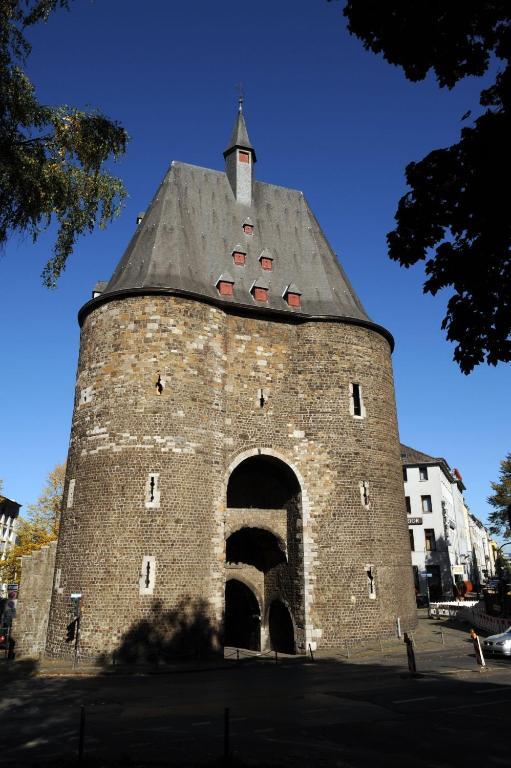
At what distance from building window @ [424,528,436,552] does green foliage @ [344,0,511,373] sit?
140ft

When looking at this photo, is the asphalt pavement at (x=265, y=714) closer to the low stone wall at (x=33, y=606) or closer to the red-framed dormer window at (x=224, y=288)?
the low stone wall at (x=33, y=606)

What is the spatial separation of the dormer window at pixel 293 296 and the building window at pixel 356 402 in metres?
4.14

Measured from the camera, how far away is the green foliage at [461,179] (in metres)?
7.26

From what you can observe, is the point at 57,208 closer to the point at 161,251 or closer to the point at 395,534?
the point at 161,251

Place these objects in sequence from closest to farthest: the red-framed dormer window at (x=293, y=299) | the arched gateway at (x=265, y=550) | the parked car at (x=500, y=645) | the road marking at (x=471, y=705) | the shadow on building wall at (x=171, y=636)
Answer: the road marking at (x=471, y=705) → the shadow on building wall at (x=171, y=636) → the parked car at (x=500, y=645) → the arched gateway at (x=265, y=550) → the red-framed dormer window at (x=293, y=299)

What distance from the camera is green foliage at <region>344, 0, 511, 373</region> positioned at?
726 centimetres

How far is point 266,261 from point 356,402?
7.34 meters

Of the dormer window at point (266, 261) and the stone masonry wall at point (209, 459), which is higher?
the dormer window at point (266, 261)

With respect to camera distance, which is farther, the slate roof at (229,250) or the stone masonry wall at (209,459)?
the slate roof at (229,250)

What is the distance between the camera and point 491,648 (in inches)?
734

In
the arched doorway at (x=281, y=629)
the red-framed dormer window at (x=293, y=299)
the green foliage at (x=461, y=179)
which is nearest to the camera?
the green foliage at (x=461, y=179)

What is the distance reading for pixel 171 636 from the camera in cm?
1833

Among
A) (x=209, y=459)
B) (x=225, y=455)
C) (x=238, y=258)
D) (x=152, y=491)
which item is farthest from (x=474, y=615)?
(x=238, y=258)

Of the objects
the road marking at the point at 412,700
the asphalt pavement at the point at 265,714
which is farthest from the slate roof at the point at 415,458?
the road marking at the point at 412,700
